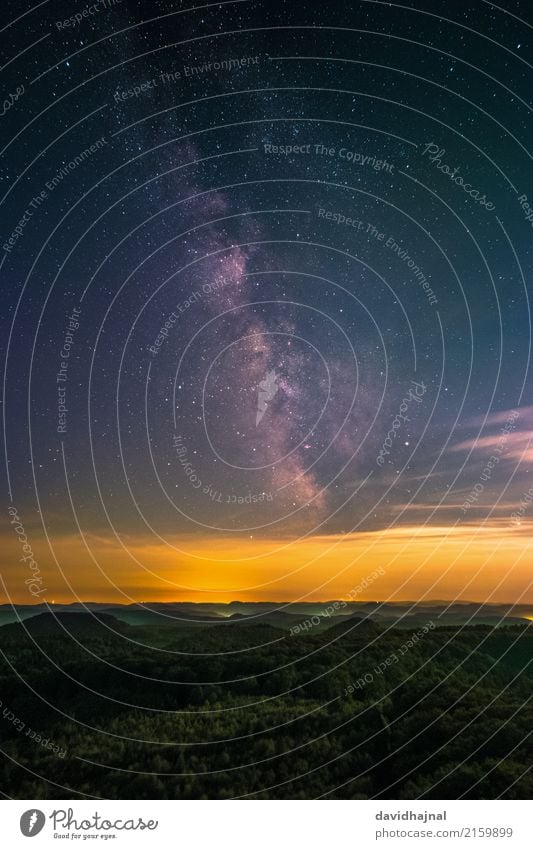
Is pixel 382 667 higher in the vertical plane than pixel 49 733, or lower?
higher

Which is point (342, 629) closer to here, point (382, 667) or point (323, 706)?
point (382, 667)
